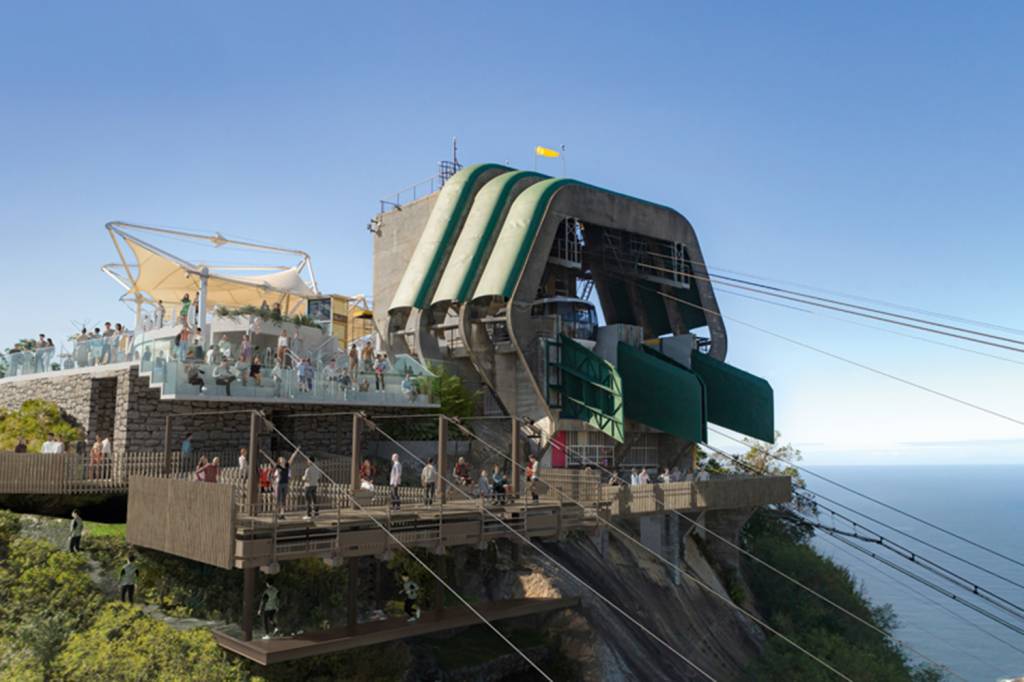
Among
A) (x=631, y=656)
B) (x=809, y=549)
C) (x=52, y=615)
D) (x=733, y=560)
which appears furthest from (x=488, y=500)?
(x=809, y=549)

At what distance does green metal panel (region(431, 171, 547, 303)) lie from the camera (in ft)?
130

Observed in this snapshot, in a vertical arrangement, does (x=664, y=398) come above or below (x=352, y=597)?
above

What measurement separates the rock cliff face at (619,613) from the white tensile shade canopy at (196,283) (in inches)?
832

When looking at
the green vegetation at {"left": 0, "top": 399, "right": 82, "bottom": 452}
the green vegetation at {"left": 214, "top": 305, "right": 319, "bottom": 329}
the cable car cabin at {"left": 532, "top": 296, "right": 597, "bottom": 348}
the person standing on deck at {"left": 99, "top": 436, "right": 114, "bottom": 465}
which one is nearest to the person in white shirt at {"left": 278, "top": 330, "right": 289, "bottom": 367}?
the green vegetation at {"left": 214, "top": 305, "right": 319, "bottom": 329}

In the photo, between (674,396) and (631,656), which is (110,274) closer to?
(674,396)

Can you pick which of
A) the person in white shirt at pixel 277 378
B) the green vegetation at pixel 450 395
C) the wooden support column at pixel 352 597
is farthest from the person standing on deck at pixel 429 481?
the green vegetation at pixel 450 395

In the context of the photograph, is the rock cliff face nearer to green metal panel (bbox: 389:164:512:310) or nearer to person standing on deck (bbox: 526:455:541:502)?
person standing on deck (bbox: 526:455:541:502)

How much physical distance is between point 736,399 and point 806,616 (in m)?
11.3

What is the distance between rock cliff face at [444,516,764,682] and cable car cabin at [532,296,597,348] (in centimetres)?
1153

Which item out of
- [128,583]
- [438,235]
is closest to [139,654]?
[128,583]

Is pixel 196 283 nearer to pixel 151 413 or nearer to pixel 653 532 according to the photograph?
pixel 151 413

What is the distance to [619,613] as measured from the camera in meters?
27.1

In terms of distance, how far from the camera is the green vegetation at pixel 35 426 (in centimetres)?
2803

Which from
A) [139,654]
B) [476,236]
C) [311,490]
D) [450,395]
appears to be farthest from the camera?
[476,236]
